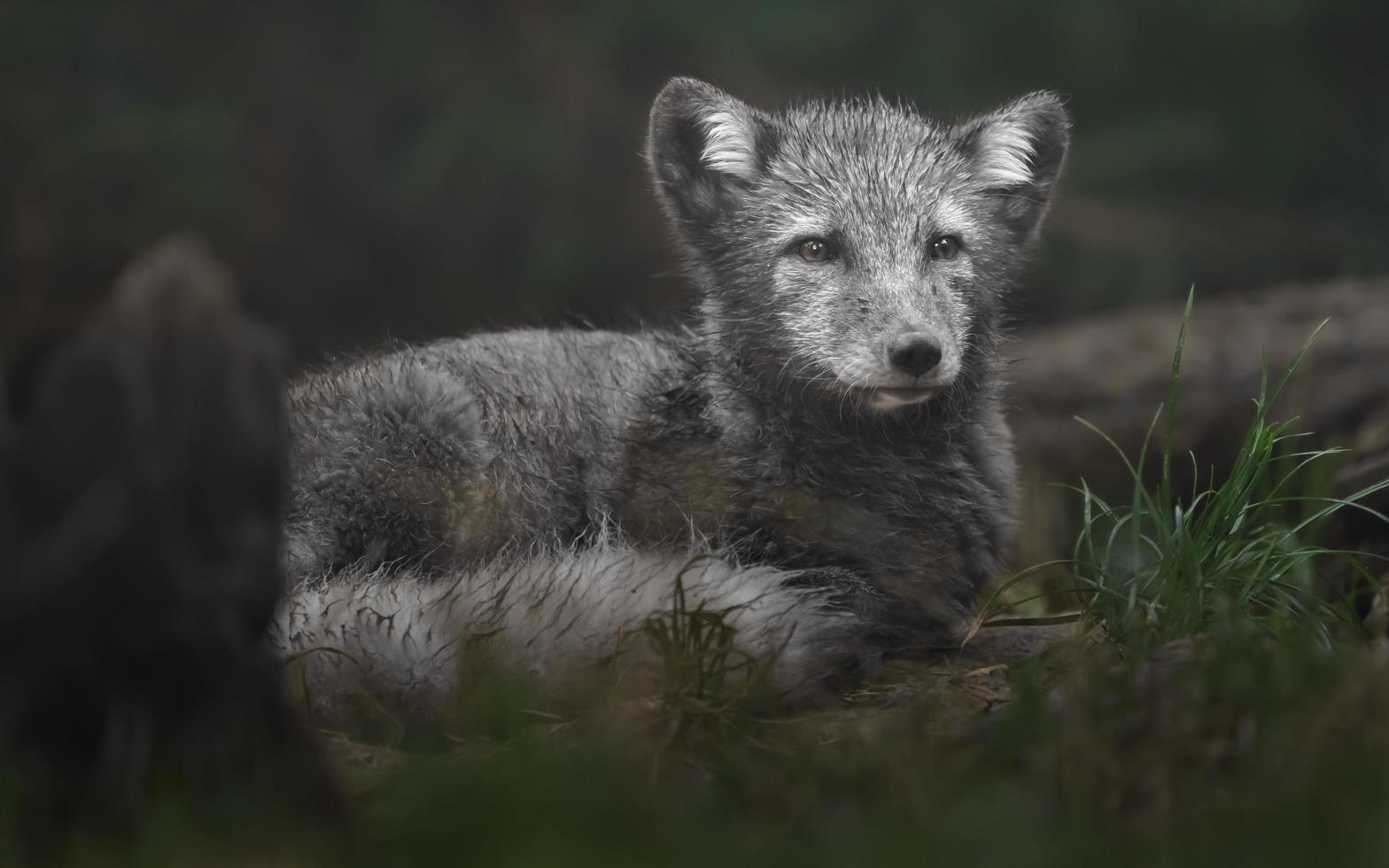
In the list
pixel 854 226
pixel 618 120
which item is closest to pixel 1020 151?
pixel 854 226

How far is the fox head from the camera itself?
355 centimetres

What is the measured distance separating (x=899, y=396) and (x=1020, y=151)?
1.07 meters

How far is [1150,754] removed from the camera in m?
2.23

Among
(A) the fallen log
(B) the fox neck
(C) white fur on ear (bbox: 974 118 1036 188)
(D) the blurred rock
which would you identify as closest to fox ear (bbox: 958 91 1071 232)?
(C) white fur on ear (bbox: 974 118 1036 188)

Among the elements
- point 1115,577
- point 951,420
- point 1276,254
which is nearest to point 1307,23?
point 1276,254

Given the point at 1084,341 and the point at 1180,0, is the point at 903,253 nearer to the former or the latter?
the point at 1084,341

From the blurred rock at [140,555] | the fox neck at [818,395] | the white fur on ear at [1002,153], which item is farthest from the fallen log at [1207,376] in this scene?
the blurred rock at [140,555]

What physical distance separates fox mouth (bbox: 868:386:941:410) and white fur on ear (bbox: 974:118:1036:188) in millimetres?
841

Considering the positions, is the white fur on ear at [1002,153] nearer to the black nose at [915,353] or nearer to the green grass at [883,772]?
the black nose at [915,353]

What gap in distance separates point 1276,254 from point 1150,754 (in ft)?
19.8

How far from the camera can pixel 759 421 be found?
12.6 feet

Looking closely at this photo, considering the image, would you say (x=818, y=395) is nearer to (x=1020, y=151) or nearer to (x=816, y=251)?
(x=816, y=251)

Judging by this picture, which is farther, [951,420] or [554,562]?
[951,420]

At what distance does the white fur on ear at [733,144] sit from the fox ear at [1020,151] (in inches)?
24.9
